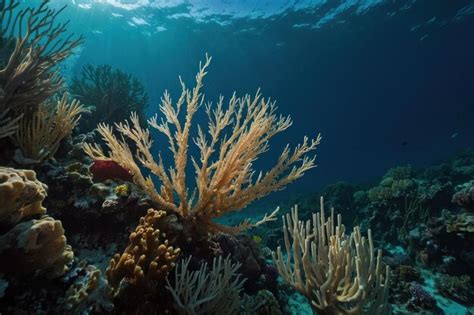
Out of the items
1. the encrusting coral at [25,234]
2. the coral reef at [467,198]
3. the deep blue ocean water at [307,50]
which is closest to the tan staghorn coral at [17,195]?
the encrusting coral at [25,234]

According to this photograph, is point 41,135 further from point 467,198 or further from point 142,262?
point 467,198

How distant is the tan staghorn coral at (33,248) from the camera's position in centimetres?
213

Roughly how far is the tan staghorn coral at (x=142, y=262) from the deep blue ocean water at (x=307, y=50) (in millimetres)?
24012

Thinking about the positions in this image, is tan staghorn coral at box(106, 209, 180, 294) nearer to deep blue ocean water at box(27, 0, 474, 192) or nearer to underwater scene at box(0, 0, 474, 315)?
underwater scene at box(0, 0, 474, 315)

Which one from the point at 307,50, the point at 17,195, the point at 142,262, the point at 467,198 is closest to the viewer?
the point at 17,195

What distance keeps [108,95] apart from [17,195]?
7.86 meters

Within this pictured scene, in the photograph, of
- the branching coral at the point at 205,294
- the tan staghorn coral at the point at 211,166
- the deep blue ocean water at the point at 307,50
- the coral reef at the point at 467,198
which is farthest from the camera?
the deep blue ocean water at the point at 307,50

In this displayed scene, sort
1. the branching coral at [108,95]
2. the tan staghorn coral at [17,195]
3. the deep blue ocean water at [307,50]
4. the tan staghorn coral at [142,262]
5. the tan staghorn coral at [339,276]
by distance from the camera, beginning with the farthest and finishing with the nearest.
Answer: the deep blue ocean water at [307,50]
the branching coral at [108,95]
the tan staghorn coral at [142,262]
the tan staghorn coral at [339,276]
the tan staghorn coral at [17,195]

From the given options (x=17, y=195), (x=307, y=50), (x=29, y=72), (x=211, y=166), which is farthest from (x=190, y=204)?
(x=307, y=50)

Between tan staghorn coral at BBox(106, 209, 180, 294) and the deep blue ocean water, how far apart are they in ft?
78.8

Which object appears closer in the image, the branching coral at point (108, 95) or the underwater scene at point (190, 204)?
the underwater scene at point (190, 204)

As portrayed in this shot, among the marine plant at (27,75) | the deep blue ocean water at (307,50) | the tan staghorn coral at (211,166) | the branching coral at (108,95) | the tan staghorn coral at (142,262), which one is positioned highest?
the deep blue ocean water at (307,50)

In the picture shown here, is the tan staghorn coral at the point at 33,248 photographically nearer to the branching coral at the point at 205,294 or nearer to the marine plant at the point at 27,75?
the branching coral at the point at 205,294

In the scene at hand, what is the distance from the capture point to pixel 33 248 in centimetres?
216
